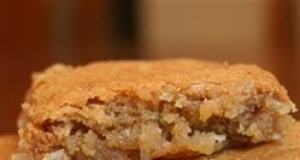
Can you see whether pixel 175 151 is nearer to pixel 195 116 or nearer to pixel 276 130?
pixel 195 116

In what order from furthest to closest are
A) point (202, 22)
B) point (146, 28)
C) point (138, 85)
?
point (202, 22) < point (146, 28) < point (138, 85)

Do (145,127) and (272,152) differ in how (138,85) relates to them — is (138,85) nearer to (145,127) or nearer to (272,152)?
(145,127)

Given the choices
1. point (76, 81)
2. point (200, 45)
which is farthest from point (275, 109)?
point (200, 45)

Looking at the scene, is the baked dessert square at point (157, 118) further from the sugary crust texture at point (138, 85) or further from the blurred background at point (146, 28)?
the blurred background at point (146, 28)

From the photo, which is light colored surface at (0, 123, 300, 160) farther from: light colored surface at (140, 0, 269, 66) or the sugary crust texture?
light colored surface at (140, 0, 269, 66)

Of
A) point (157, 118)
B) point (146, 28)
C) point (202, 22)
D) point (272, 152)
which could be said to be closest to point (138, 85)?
point (157, 118)

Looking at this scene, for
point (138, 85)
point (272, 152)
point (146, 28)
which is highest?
point (146, 28)

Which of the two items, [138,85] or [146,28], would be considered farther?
[146,28]
